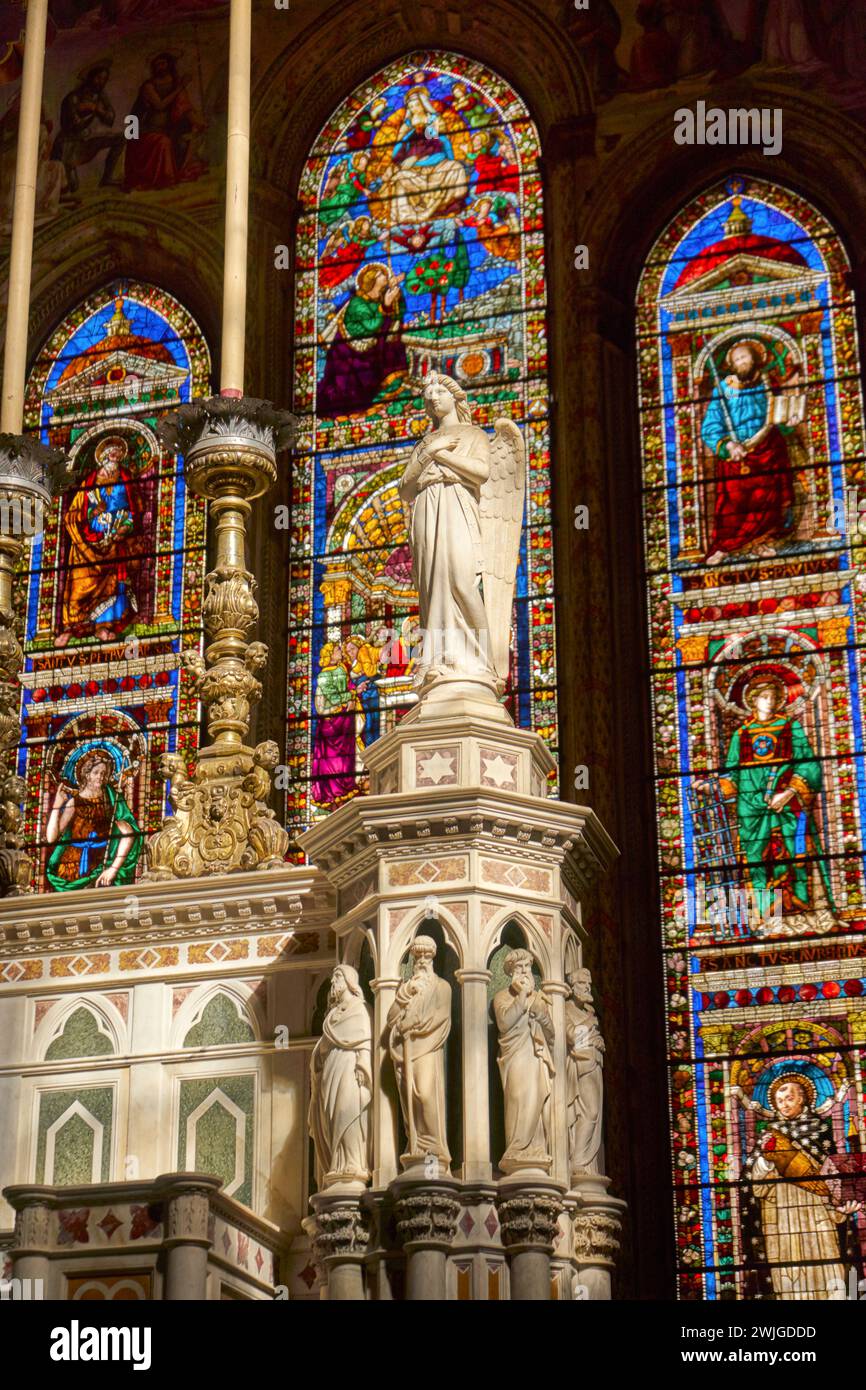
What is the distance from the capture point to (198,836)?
30.5 feet

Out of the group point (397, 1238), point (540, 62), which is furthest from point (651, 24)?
point (397, 1238)

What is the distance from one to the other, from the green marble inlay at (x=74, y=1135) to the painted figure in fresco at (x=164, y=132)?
9.25 metres

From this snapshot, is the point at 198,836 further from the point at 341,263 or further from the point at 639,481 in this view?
the point at 341,263

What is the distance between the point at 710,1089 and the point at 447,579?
483 cm

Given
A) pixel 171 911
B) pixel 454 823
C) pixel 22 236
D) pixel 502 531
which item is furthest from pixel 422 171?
pixel 454 823

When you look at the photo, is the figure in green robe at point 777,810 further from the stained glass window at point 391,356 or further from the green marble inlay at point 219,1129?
the green marble inlay at point 219,1129

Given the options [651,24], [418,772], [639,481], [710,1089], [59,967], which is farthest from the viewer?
[651,24]

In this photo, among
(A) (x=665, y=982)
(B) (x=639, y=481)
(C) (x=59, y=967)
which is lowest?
(C) (x=59, y=967)

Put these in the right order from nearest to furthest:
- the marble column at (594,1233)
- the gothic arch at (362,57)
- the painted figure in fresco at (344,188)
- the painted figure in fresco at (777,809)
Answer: the marble column at (594,1233)
the painted figure in fresco at (777,809)
the gothic arch at (362,57)
the painted figure in fresco at (344,188)

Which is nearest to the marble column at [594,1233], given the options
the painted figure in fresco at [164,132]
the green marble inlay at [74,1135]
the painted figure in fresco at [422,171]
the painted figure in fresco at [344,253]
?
the green marble inlay at [74,1135]

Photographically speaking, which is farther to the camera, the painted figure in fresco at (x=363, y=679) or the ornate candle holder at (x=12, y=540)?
the painted figure in fresco at (x=363, y=679)

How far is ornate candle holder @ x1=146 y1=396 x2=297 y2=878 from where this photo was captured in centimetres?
923

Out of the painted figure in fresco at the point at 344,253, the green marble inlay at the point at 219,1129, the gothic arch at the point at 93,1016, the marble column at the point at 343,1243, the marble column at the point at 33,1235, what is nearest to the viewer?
the marble column at the point at 33,1235

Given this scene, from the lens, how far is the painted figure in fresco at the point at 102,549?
15562 millimetres
